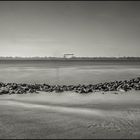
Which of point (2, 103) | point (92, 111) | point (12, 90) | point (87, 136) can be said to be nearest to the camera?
point (87, 136)

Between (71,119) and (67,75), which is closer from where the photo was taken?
(71,119)

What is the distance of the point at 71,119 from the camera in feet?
26.0

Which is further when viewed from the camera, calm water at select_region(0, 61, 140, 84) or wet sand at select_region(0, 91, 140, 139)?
calm water at select_region(0, 61, 140, 84)

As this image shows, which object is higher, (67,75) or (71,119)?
(67,75)

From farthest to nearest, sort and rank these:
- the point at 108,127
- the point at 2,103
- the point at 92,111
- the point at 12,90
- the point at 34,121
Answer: the point at 12,90 → the point at 2,103 → the point at 92,111 → the point at 34,121 → the point at 108,127

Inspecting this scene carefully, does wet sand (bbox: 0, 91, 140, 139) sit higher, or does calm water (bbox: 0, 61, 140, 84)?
calm water (bbox: 0, 61, 140, 84)

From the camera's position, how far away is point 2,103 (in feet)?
36.1

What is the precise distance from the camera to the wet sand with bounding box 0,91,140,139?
251 inches

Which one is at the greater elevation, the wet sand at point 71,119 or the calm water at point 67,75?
the calm water at point 67,75

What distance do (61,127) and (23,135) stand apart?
127cm

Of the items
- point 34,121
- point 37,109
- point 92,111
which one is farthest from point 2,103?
point 92,111

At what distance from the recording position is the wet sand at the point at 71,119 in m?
6.37

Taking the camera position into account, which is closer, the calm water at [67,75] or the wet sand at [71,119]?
the wet sand at [71,119]

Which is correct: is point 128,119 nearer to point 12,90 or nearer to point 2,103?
point 2,103
